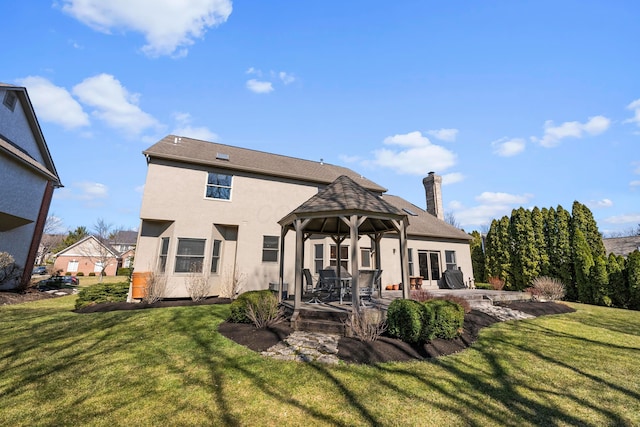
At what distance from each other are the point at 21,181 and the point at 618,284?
99.7 feet

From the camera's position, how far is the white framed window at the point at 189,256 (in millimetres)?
11906

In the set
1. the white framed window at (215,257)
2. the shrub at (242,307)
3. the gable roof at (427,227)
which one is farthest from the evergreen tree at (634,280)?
the white framed window at (215,257)

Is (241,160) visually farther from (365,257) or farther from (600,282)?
(600,282)

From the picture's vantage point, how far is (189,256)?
39.6 feet

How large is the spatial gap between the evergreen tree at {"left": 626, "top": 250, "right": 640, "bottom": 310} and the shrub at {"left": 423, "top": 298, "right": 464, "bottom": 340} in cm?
1265

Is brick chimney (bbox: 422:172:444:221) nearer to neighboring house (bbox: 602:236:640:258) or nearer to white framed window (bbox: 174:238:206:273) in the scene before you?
white framed window (bbox: 174:238:206:273)

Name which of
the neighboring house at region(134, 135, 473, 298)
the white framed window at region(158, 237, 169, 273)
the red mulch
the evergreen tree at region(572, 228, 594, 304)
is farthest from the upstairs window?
the evergreen tree at region(572, 228, 594, 304)

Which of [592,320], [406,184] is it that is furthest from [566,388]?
[406,184]

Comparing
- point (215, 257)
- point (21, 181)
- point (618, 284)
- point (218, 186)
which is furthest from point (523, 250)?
point (21, 181)

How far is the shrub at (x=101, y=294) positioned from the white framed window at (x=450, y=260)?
57.3 ft

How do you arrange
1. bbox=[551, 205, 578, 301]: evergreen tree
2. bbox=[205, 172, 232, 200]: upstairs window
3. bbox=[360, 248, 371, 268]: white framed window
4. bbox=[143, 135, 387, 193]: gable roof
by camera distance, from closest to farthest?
bbox=[143, 135, 387, 193]: gable roof < bbox=[205, 172, 232, 200]: upstairs window < bbox=[360, 248, 371, 268]: white framed window < bbox=[551, 205, 578, 301]: evergreen tree

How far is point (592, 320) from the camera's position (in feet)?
30.1

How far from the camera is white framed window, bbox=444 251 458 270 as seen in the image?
56.4ft

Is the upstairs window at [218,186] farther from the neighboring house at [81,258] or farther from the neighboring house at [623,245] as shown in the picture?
the neighboring house at [81,258]
